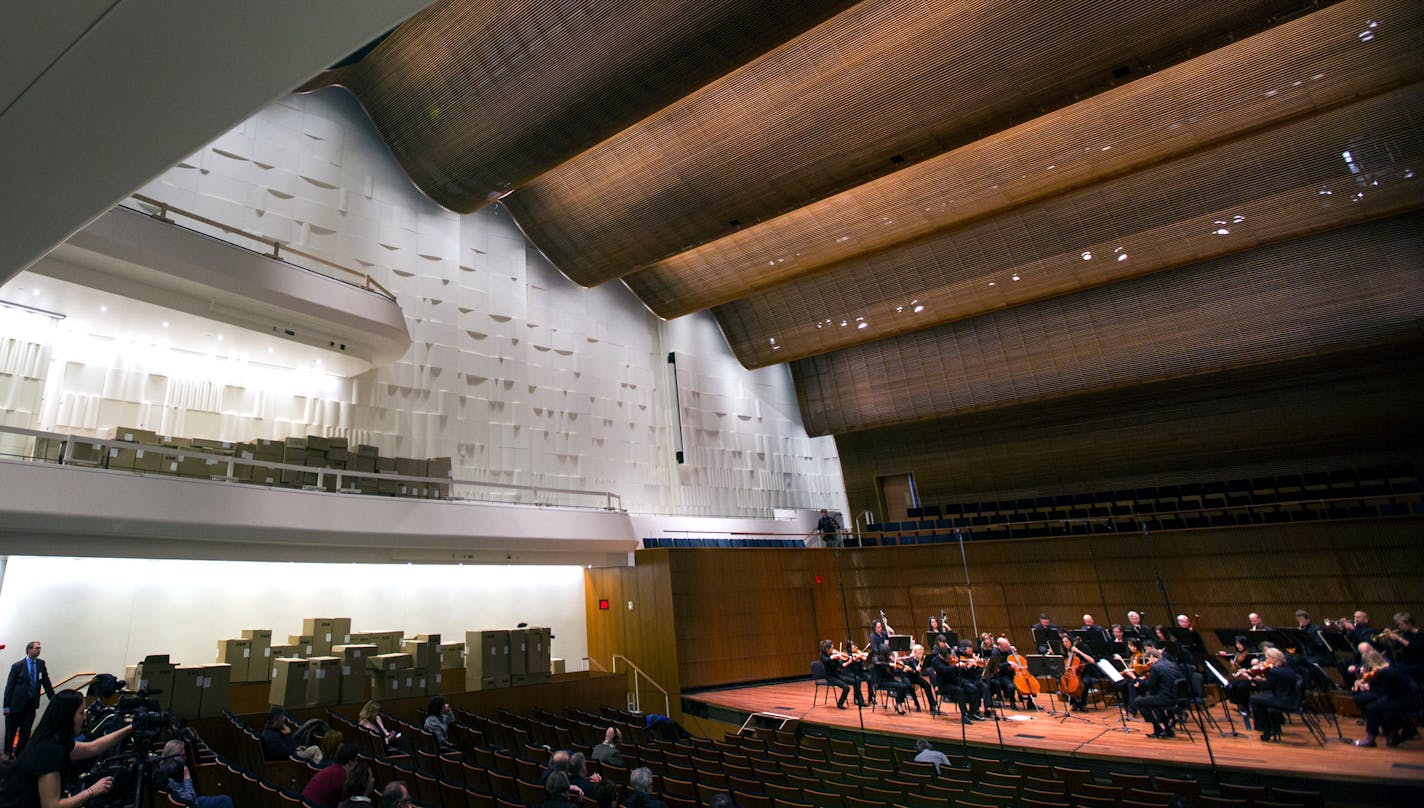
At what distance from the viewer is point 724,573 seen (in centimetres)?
1504

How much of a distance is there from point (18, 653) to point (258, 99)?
1072cm

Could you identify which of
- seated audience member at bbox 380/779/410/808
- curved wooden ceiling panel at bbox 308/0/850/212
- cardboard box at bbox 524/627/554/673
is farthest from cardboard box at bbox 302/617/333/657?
curved wooden ceiling panel at bbox 308/0/850/212

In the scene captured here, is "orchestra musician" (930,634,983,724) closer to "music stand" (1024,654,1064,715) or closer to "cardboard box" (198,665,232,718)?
"music stand" (1024,654,1064,715)

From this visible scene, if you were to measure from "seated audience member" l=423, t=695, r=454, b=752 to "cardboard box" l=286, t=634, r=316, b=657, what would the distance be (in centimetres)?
334

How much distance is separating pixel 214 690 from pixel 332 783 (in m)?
5.35

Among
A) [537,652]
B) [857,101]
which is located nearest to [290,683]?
[537,652]

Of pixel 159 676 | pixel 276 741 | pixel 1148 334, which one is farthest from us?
pixel 1148 334

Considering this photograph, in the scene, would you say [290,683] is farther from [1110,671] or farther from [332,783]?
[1110,671]

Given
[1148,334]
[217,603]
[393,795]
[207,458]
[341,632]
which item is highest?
[1148,334]

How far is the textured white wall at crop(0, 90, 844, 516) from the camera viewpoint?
11430 mm

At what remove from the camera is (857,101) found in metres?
11.8

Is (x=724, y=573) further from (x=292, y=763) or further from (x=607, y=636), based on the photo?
(x=292, y=763)

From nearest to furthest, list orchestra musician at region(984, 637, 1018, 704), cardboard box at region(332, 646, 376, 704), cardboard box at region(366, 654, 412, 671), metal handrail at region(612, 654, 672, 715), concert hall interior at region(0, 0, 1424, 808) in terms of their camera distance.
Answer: concert hall interior at region(0, 0, 1424, 808) → cardboard box at region(332, 646, 376, 704) → orchestra musician at region(984, 637, 1018, 704) → cardboard box at region(366, 654, 412, 671) → metal handrail at region(612, 654, 672, 715)

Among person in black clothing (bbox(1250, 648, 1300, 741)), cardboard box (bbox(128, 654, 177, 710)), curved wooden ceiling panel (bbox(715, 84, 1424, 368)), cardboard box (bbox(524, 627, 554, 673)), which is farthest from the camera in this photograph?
curved wooden ceiling panel (bbox(715, 84, 1424, 368))
